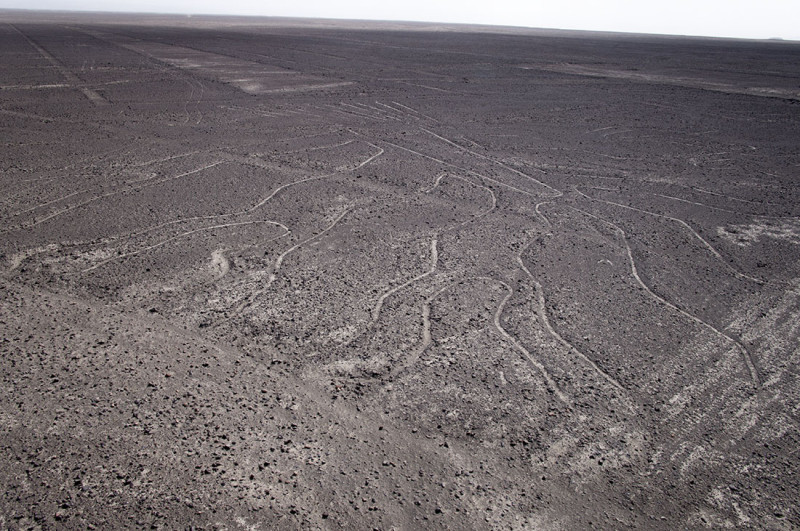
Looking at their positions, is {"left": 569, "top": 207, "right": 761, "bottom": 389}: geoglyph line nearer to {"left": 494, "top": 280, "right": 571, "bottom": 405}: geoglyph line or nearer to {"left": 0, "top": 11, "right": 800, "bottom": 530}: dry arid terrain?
{"left": 0, "top": 11, "right": 800, "bottom": 530}: dry arid terrain

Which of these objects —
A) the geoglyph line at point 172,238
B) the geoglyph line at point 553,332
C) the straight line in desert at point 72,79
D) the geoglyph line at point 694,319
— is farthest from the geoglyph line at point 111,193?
the straight line in desert at point 72,79

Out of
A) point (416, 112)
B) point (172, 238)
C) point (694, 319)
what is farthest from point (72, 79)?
point (694, 319)

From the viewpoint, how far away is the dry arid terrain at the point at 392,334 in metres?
3.08

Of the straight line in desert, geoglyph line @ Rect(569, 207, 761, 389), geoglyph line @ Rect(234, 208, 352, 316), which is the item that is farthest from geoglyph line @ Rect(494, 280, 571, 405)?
the straight line in desert

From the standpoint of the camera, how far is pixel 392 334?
4.52 m

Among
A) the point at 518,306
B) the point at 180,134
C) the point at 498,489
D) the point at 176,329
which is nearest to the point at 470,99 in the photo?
the point at 180,134

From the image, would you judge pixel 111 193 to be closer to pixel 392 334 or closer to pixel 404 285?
pixel 404 285

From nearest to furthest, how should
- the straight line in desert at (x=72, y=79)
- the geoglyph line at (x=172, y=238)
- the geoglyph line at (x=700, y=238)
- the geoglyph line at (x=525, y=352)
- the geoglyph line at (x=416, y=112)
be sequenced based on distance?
the geoglyph line at (x=525, y=352) < the geoglyph line at (x=172, y=238) < the geoglyph line at (x=700, y=238) < the geoglyph line at (x=416, y=112) < the straight line in desert at (x=72, y=79)

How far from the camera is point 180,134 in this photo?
10.7 metres

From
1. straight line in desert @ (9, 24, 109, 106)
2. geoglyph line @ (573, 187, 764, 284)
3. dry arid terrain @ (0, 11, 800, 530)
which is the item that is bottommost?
dry arid terrain @ (0, 11, 800, 530)

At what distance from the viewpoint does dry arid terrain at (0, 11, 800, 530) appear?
3076 mm

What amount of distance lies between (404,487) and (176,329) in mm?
2367

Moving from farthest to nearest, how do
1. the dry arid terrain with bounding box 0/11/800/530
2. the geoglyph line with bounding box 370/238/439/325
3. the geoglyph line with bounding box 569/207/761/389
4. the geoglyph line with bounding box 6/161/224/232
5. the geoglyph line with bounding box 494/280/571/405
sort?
the geoglyph line with bounding box 6/161/224/232 < the geoglyph line with bounding box 370/238/439/325 < the geoglyph line with bounding box 569/207/761/389 < the geoglyph line with bounding box 494/280/571/405 < the dry arid terrain with bounding box 0/11/800/530

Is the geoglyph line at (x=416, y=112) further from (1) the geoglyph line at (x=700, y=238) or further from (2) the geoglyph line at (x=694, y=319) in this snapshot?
(2) the geoglyph line at (x=694, y=319)
